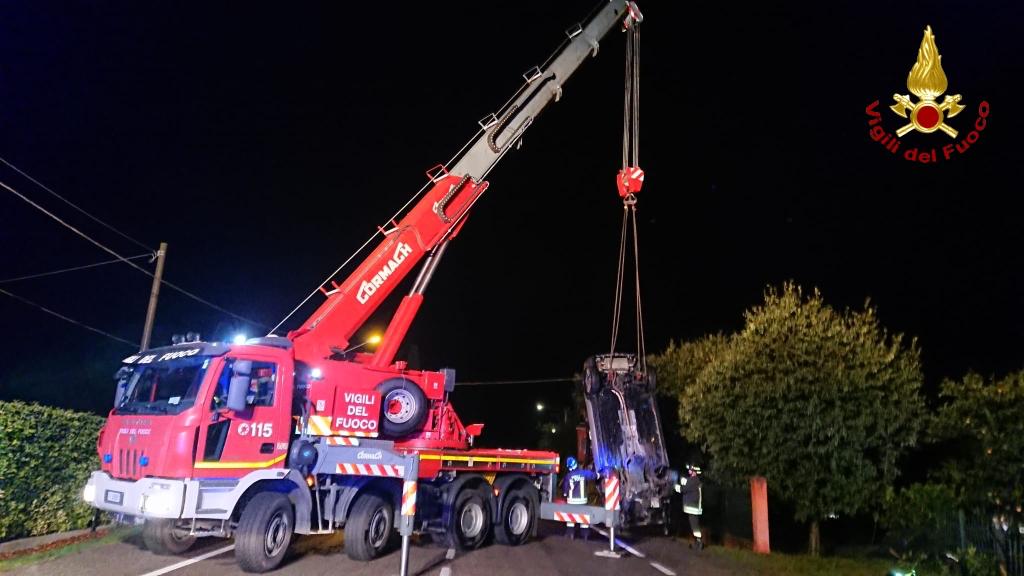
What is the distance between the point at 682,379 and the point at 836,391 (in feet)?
28.7

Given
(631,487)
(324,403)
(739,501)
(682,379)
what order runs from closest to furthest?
1. (324,403)
2. (631,487)
3. (739,501)
4. (682,379)

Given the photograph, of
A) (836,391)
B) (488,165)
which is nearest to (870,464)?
(836,391)

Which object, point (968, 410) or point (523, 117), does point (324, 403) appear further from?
point (968, 410)

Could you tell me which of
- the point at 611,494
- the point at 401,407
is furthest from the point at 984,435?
the point at 401,407

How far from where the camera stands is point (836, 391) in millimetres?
13188

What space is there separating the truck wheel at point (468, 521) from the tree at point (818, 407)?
16.7 feet

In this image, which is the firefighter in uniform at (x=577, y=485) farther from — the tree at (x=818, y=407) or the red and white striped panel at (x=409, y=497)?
the red and white striped panel at (x=409, y=497)

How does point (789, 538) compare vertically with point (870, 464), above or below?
below

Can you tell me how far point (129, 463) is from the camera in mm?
9078

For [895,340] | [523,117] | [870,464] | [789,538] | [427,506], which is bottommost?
[789,538]

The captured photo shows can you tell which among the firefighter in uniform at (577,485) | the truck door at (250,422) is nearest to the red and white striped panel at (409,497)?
the truck door at (250,422)

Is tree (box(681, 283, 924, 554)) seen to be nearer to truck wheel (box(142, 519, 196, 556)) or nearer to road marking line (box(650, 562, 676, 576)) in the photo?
road marking line (box(650, 562, 676, 576))

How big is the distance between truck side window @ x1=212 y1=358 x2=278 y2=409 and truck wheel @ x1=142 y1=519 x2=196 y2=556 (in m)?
1.92

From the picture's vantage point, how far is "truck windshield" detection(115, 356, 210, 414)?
9.09 meters
